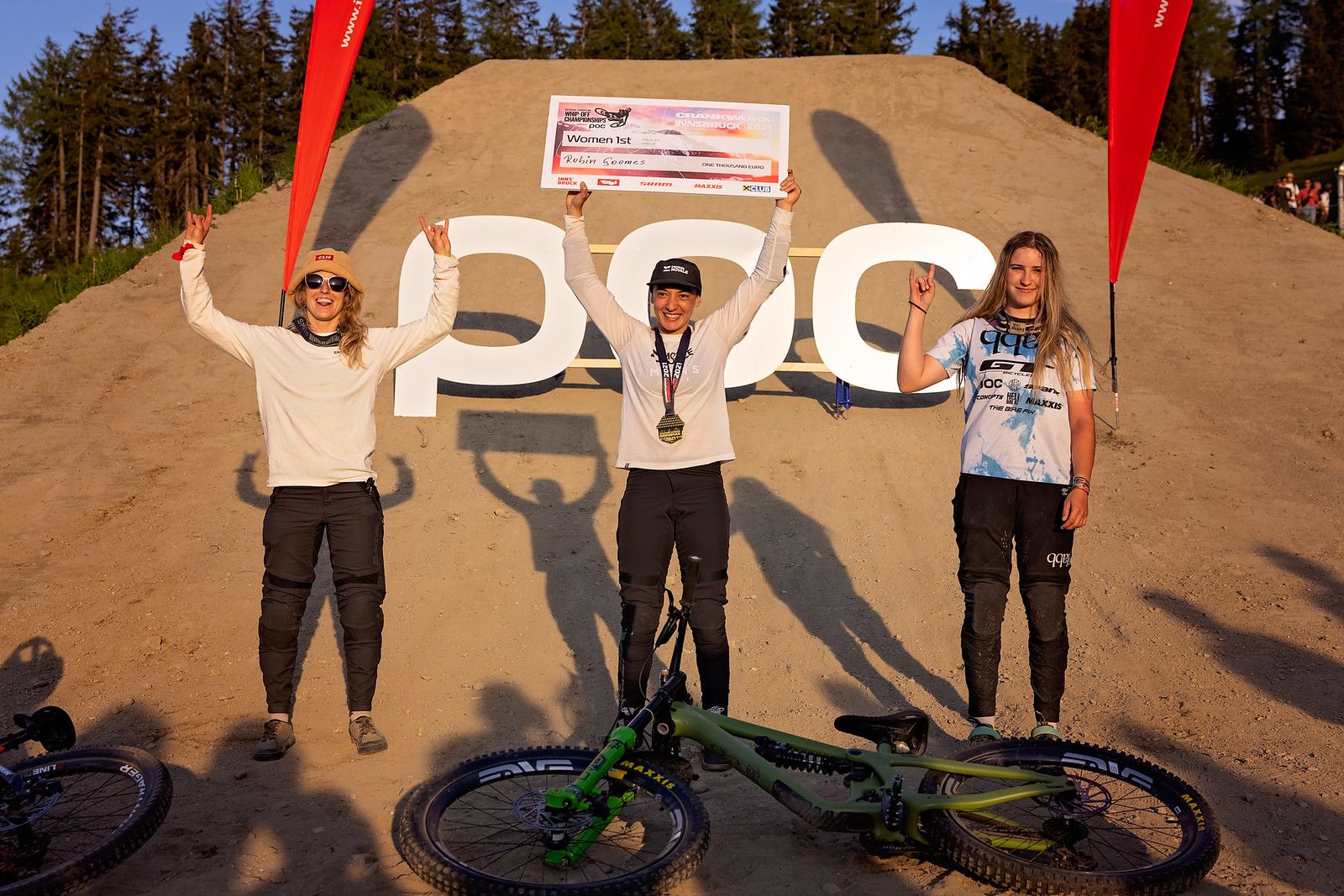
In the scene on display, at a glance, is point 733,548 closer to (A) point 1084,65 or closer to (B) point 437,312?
(B) point 437,312

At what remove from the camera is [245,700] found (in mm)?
5938

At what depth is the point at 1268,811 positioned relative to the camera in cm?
437

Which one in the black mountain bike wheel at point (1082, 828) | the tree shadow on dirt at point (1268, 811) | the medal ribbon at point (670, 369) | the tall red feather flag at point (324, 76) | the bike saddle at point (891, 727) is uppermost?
the tall red feather flag at point (324, 76)

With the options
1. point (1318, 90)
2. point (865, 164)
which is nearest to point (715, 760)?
point (865, 164)

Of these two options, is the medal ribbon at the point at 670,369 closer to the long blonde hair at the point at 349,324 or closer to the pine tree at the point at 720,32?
the long blonde hair at the point at 349,324

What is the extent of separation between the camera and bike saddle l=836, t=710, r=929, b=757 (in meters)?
3.78

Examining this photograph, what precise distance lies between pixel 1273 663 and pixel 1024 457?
288 cm

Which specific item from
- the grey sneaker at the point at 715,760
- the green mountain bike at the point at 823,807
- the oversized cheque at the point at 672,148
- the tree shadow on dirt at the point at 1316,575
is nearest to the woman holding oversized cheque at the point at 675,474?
the grey sneaker at the point at 715,760

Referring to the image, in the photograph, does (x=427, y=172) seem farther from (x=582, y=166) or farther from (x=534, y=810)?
(x=534, y=810)

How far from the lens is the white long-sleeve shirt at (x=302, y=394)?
16.0ft

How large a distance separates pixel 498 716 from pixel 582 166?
861 cm

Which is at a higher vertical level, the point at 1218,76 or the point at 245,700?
the point at 1218,76

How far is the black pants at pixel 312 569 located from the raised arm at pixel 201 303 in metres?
0.71

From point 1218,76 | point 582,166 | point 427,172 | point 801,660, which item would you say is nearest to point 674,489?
point 801,660
